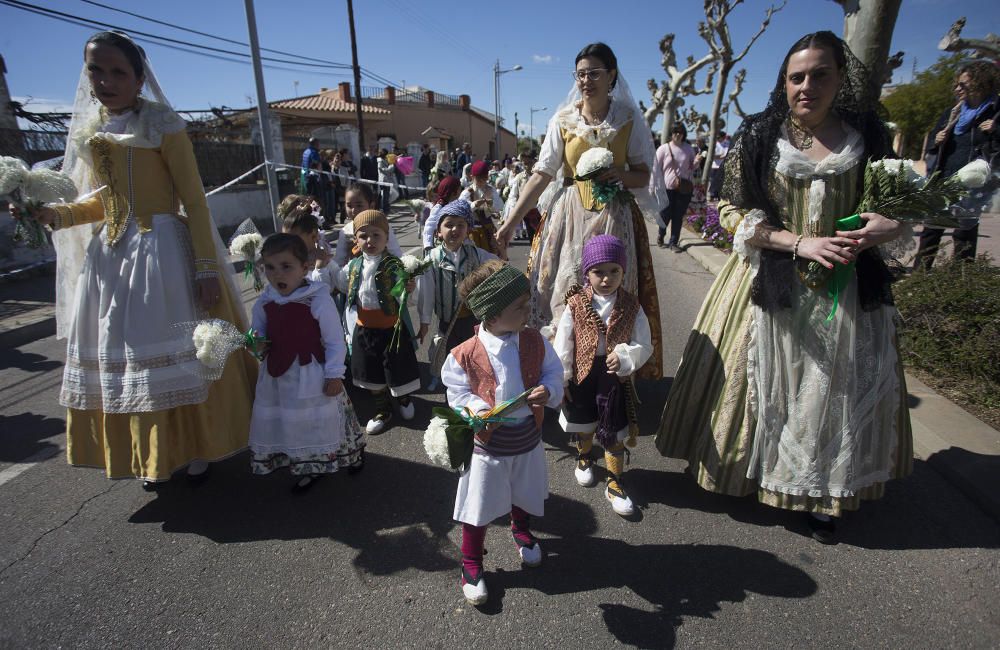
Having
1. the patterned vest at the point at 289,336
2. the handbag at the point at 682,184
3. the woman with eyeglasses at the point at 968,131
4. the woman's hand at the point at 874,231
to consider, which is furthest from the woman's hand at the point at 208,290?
the handbag at the point at 682,184

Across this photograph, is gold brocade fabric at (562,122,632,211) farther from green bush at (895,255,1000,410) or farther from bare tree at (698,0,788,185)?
bare tree at (698,0,788,185)

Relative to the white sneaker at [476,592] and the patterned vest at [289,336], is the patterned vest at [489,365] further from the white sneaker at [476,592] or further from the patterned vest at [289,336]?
the patterned vest at [289,336]

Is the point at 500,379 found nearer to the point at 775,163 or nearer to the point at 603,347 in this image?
the point at 603,347

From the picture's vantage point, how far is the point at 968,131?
4938mm

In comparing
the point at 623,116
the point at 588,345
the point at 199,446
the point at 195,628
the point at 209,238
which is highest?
the point at 623,116

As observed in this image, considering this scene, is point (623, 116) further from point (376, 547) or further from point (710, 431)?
point (376, 547)

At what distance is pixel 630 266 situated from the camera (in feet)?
11.1

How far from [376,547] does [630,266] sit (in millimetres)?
2236

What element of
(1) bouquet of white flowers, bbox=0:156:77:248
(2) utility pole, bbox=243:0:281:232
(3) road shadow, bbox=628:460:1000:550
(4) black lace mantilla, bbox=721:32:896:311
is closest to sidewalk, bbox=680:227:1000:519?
(3) road shadow, bbox=628:460:1000:550

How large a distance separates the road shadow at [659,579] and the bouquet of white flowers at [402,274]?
179 cm

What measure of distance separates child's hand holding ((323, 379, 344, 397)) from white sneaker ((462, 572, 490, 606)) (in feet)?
3.89

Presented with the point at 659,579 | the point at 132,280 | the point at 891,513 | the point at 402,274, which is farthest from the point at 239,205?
the point at 891,513

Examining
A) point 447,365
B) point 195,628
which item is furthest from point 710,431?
point 195,628

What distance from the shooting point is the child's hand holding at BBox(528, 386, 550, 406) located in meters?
A: 2.10
